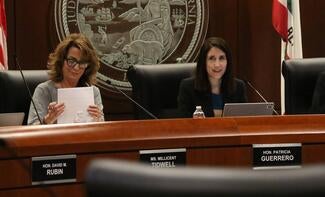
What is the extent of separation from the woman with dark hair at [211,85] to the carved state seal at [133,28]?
1.18 meters

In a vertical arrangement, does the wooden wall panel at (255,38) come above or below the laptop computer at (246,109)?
above

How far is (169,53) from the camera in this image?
475 cm

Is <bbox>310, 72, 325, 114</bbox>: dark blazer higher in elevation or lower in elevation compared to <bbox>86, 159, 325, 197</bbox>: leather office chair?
lower

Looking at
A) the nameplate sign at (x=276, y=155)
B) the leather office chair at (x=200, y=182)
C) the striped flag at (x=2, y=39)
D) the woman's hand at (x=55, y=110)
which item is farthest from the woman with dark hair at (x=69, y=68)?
the leather office chair at (x=200, y=182)

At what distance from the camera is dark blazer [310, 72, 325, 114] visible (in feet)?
11.0

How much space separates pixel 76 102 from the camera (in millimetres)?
2910

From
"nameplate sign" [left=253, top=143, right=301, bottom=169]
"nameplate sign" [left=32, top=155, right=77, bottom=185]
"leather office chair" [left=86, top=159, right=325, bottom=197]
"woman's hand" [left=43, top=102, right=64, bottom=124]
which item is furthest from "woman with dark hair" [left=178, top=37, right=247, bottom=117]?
"leather office chair" [left=86, top=159, right=325, bottom=197]

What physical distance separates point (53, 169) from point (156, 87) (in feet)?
5.31

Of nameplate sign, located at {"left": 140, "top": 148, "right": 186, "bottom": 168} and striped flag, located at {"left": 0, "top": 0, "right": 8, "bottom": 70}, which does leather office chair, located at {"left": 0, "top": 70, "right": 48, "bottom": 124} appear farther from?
nameplate sign, located at {"left": 140, "top": 148, "right": 186, "bottom": 168}

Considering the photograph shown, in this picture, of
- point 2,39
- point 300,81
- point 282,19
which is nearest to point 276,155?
point 300,81

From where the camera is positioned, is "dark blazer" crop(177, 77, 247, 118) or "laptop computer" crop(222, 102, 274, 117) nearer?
"laptop computer" crop(222, 102, 274, 117)

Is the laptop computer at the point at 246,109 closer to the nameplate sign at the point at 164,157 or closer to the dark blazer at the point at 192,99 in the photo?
the dark blazer at the point at 192,99

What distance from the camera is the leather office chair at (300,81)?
343 cm

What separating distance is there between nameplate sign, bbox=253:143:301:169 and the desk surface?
17 mm
